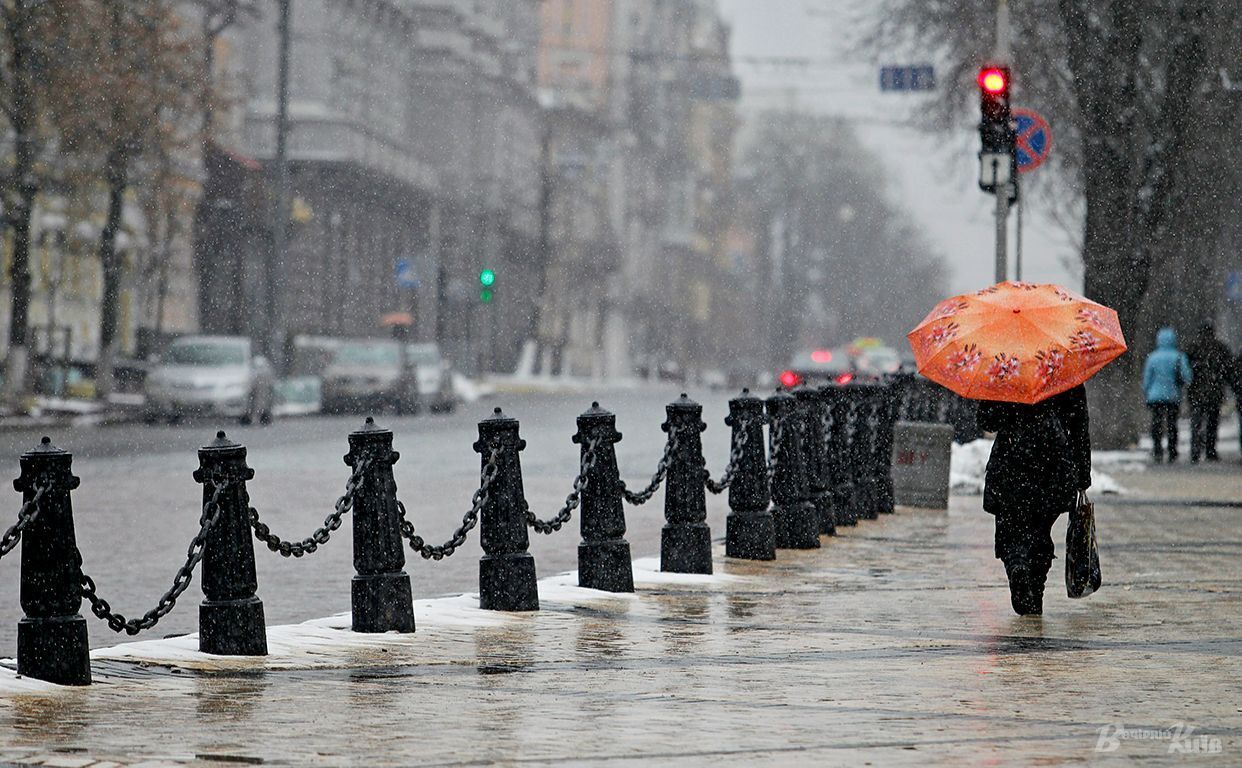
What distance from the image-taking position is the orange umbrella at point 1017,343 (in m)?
10.8

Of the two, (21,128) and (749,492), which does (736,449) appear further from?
(21,128)

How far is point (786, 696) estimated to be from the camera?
7.95 m

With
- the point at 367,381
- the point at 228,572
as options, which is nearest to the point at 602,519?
the point at 228,572

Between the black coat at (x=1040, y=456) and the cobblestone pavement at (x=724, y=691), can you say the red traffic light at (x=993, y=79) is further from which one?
the black coat at (x=1040, y=456)

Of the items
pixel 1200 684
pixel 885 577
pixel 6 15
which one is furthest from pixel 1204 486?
pixel 6 15

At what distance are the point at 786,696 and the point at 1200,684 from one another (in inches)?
63.7

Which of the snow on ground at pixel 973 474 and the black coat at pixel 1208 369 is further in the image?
the black coat at pixel 1208 369

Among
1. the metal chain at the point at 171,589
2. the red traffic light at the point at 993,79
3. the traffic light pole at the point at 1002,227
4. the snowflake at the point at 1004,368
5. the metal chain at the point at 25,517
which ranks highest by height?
the red traffic light at the point at 993,79

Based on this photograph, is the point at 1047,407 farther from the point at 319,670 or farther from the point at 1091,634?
the point at 319,670

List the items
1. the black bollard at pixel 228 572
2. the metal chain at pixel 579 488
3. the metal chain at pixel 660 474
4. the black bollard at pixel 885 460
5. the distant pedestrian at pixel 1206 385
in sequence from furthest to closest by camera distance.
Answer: the distant pedestrian at pixel 1206 385 → the black bollard at pixel 885 460 → the metal chain at pixel 660 474 → the metal chain at pixel 579 488 → the black bollard at pixel 228 572

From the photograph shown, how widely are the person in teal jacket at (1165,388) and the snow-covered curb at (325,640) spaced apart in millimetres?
17271

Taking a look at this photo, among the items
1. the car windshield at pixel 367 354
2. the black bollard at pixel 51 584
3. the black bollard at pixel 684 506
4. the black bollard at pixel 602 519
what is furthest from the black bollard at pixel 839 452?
the car windshield at pixel 367 354

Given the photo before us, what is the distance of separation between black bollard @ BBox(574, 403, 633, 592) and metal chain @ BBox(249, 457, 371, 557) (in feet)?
6.24

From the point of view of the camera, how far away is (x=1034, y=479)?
11.0m
